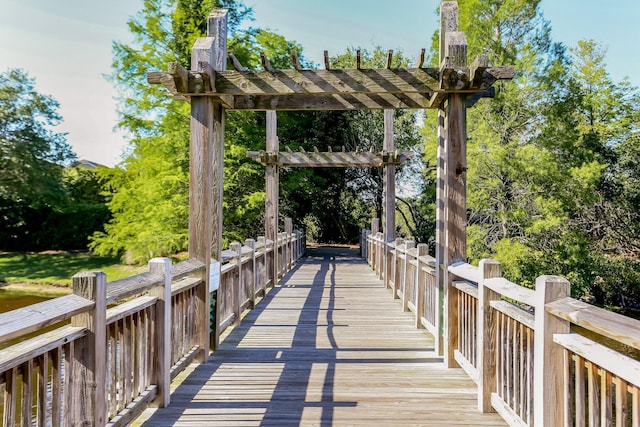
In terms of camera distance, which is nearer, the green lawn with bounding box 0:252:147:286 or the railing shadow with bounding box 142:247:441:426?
the railing shadow with bounding box 142:247:441:426

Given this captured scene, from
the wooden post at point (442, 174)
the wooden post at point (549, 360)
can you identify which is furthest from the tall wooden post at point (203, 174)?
the wooden post at point (549, 360)

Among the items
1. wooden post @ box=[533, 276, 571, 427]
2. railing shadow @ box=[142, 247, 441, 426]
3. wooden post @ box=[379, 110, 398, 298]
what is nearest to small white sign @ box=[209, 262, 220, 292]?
railing shadow @ box=[142, 247, 441, 426]

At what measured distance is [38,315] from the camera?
1.87 metres

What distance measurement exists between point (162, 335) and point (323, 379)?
4.56ft

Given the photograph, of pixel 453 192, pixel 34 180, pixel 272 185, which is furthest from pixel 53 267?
pixel 453 192

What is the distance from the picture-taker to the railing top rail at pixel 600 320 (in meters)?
1.58

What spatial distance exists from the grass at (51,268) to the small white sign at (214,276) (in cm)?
1282

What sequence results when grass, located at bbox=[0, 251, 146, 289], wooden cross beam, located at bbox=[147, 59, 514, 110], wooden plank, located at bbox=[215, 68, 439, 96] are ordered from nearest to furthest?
1. wooden cross beam, located at bbox=[147, 59, 514, 110]
2. wooden plank, located at bbox=[215, 68, 439, 96]
3. grass, located at bbox=[0, 251, 146, 289]

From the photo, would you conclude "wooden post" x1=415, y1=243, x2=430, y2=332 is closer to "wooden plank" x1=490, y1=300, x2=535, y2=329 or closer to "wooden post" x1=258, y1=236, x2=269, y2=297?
"wooden plank" x1=490, y1=300, x2=535, y2=329

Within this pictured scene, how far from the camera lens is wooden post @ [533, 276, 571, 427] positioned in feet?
7.29

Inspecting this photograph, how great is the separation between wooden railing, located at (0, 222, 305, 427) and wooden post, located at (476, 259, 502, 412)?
7.36 feet

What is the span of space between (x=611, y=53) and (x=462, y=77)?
16.9m

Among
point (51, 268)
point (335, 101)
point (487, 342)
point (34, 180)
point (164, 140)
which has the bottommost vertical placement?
point (51, 268)

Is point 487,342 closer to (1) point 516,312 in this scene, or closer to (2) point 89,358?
(1) point 516,312
